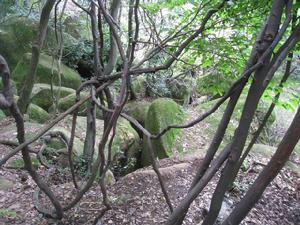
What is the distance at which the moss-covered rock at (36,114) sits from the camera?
722cm

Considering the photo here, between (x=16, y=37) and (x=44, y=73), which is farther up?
(x=16, y=37)

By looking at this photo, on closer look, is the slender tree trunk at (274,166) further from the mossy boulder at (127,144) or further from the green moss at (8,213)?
the mossy boulder at (127,144)

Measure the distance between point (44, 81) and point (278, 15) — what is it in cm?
819

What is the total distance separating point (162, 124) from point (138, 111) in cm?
156

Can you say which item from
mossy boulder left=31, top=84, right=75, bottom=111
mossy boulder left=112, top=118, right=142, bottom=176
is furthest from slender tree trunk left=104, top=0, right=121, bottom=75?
mossy boulder left=31, top=84, right=75, bottom=111

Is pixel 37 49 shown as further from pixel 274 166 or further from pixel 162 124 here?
pixel 162 124

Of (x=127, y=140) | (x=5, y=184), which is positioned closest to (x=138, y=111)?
(x=127, y=140)

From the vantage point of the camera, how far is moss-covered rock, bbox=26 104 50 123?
284 inches

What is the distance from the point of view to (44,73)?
9148 millimetres

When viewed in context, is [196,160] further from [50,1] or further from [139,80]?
[139,80]

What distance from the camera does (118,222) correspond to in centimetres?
315

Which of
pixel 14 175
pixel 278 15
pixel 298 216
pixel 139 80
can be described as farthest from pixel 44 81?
pixel 278 15

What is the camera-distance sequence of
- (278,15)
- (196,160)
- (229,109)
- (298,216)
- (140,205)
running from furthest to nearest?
(196,160)
(298,216)
(140,205)
(229,109)
(278,15)

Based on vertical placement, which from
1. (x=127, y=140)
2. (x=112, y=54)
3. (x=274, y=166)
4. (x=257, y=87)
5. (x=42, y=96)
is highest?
(x=257, y=87)
